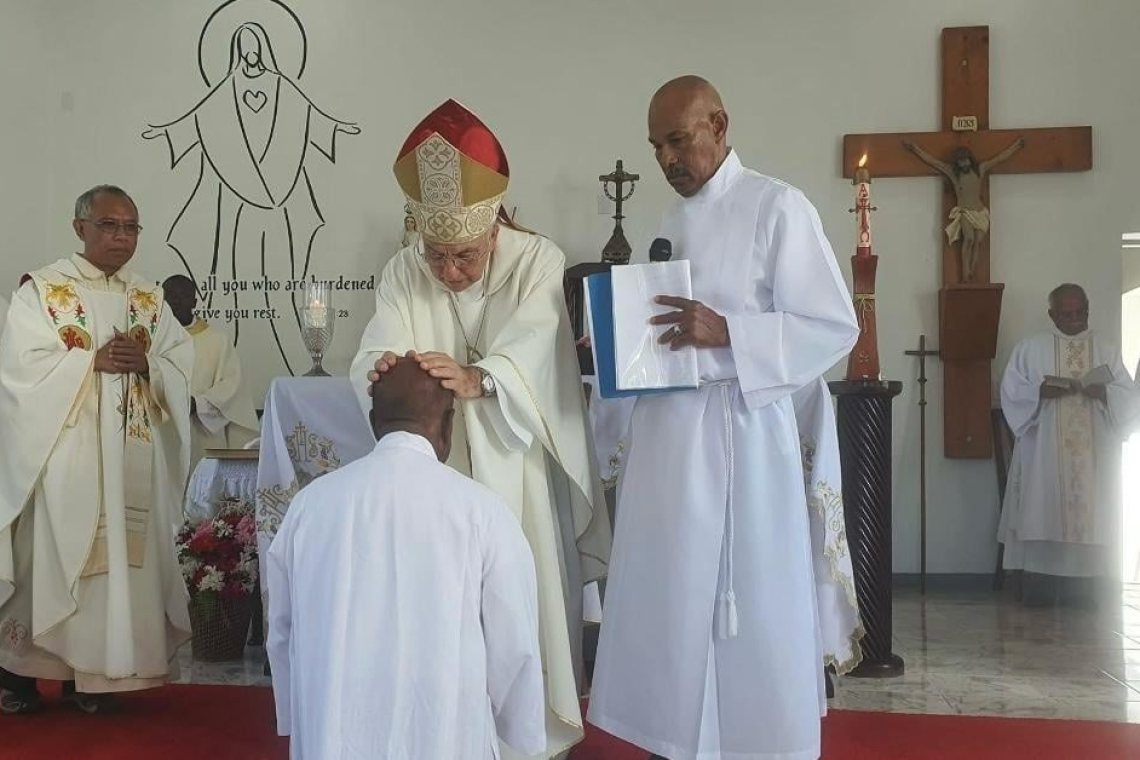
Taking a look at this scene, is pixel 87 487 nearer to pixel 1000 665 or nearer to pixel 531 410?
pixel 531 410

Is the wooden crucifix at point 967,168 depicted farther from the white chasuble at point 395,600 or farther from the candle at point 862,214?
the white chasuble at point 395,600

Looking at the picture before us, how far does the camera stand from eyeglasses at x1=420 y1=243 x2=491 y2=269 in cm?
308

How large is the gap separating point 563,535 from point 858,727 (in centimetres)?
136

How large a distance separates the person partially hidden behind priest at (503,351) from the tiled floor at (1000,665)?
5.26 ft

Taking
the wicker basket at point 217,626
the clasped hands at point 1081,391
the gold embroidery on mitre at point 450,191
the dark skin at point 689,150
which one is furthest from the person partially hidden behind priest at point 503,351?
the clasped hands at point 1081,391

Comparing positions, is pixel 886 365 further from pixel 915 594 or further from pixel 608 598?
pixel 608 598

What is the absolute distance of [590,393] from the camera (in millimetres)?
3941

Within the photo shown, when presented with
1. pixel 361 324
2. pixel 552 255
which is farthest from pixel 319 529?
pixel 361 324

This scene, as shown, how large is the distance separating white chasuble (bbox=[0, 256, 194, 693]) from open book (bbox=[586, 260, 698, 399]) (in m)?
2.11

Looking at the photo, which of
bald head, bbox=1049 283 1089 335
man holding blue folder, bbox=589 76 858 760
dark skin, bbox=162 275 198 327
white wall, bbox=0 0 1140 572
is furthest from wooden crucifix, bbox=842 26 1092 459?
man holding blue folder, bbox=589 76 858 760

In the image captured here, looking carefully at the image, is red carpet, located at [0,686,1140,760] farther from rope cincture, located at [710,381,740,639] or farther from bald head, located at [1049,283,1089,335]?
bald head, located at [1049,283,1089,335]

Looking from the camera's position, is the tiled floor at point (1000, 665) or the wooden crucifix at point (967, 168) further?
the wooden crucifix at point (967, 168)

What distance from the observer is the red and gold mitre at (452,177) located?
301 cm

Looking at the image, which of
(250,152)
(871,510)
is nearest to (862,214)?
(871,510)
